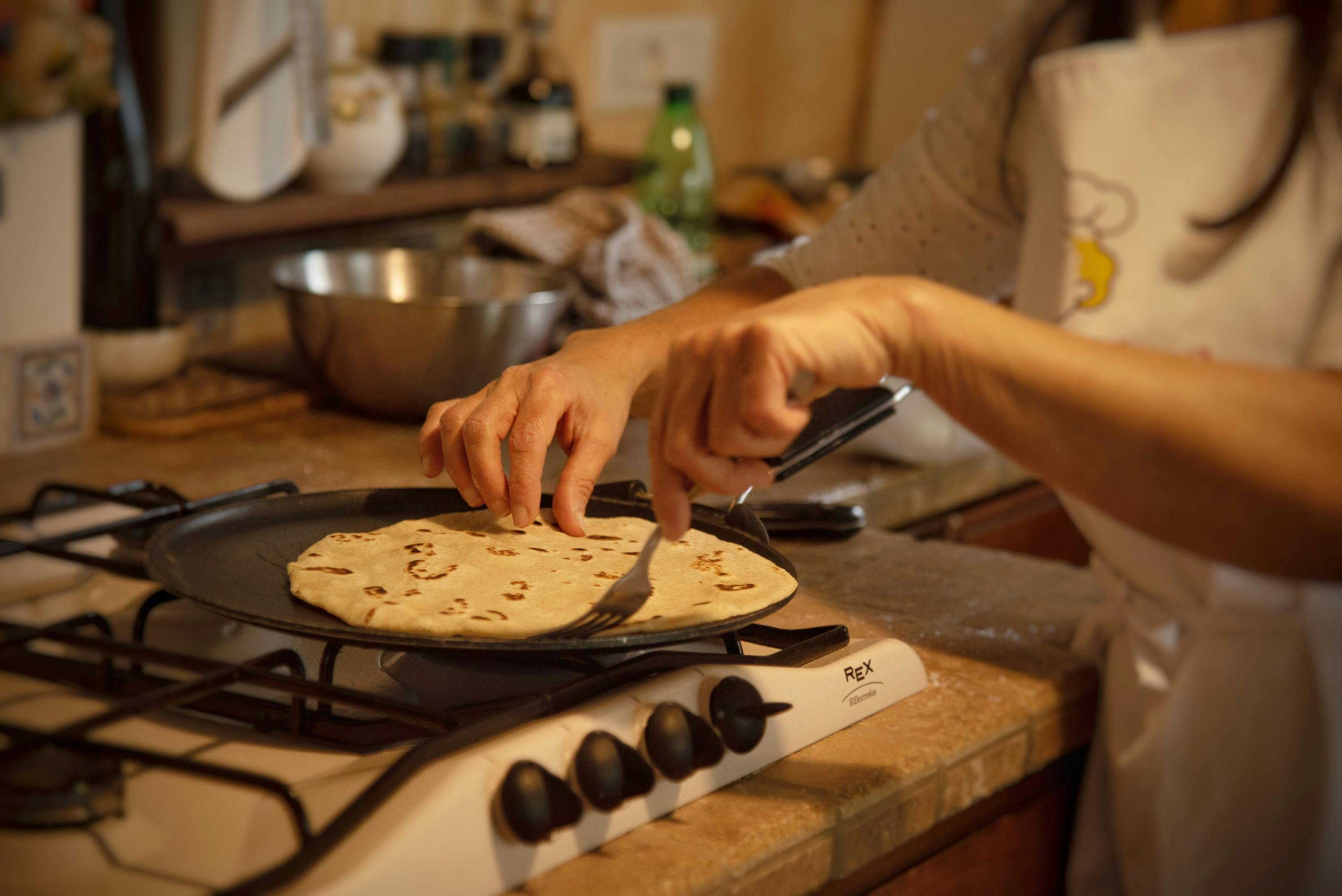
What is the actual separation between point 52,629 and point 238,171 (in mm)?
1103

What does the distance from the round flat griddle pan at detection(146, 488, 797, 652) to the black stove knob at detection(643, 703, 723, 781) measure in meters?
0.05

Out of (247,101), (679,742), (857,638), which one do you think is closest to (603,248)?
(247,101)

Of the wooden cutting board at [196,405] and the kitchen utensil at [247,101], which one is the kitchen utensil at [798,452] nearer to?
the wooden cutting board at [196,405]

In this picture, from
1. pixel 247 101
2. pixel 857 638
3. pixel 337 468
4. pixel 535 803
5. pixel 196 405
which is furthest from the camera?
pixel 247 101

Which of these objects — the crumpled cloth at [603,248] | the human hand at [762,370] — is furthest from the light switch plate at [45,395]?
the human hand at [762,370]

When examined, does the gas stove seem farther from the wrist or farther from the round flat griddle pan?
the wrist

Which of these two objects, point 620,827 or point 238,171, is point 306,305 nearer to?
point 238,171

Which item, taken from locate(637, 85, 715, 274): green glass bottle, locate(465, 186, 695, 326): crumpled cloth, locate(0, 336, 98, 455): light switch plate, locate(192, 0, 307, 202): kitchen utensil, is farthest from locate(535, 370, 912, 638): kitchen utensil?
locate(637, 85, 715, 274): green glass bottle

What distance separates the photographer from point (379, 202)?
1.90 metres

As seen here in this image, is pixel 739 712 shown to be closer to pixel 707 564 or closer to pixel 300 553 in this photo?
pixel 707 564

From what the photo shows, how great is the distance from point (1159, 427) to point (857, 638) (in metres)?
0.37

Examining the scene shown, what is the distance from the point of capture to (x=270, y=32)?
1.74m

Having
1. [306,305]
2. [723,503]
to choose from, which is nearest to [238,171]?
[306,305]

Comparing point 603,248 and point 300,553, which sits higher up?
point 603,248
